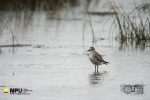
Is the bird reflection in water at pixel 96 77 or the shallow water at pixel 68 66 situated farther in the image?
the bird reflection in water at pixel 96 77

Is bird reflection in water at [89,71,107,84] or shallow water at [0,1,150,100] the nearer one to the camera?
shallow water at [0,1,150,100]

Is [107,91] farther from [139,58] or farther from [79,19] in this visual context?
[79,19]

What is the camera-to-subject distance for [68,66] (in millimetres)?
9977

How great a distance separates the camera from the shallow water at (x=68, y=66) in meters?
7.73

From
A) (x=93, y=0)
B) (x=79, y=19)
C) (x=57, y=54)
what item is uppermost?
(x=93, y=0)

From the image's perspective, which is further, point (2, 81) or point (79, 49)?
point (79, 49)

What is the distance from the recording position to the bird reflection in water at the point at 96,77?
27.9ft

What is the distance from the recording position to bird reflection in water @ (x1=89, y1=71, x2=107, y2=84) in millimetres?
8508

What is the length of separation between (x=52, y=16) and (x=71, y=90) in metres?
11.7

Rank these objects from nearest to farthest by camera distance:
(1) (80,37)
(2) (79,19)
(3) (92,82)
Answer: (3) (92,82), (1) (80,37), (2) (79,19)

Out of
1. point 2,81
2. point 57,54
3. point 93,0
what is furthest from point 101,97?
point 93,0

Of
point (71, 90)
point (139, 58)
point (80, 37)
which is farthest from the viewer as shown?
point (80, 37)

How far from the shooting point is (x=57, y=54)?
11539 millimetres

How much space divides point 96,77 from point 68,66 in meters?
1.25
